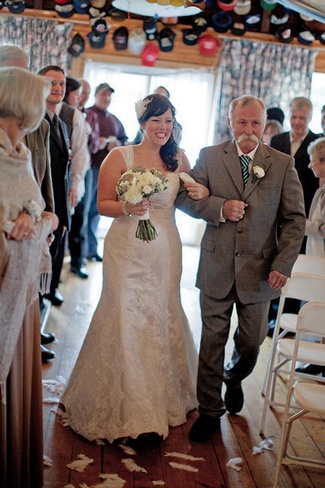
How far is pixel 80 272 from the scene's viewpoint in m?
7.36

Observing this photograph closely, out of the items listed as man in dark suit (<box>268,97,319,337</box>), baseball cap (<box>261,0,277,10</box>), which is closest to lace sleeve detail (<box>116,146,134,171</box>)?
man in dark suit (<box>268,97,319,337</box>)

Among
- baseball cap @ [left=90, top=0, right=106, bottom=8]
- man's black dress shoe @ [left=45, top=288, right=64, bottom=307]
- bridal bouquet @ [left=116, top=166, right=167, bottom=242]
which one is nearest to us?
bridal bouquet @ [left=116, top=166, right=167, bottom=242]

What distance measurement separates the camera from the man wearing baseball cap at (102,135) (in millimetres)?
7762

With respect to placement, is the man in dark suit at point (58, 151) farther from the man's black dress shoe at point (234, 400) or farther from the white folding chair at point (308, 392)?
the white folding chair at point (308, 392)

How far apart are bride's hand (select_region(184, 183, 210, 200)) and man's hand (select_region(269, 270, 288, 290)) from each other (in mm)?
540

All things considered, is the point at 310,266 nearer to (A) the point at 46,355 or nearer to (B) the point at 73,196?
(A) the point at 46,355

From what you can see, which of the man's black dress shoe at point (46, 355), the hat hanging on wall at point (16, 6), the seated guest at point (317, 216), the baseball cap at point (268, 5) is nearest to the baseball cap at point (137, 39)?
the hat hanging on wall at point (16, 6)

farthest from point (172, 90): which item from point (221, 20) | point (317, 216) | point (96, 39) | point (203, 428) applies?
point (203, 428)

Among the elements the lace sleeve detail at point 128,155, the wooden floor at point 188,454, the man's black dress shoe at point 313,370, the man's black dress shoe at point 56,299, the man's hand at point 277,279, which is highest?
the lace sleeve detail at point 128,155

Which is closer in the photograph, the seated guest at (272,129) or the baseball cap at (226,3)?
the seated guest at (272,129)

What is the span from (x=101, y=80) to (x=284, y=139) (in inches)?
174

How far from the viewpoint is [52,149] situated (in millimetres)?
4559

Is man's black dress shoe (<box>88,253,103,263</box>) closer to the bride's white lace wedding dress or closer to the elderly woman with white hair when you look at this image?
the bride's white lace wedding dress

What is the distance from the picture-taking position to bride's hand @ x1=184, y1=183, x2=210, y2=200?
358 cm
